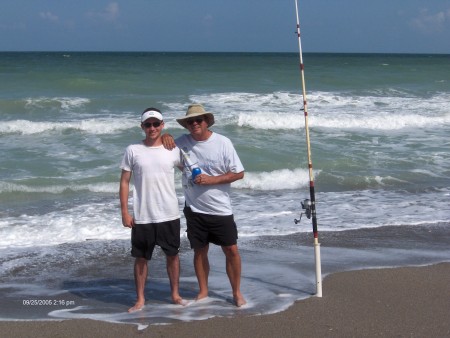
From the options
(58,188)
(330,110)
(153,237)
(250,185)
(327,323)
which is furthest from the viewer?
(330,110)

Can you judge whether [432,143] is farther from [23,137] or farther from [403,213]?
[23,137]

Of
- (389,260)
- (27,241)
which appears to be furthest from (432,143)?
(27,241)

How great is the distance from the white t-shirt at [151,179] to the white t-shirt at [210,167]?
0.11m

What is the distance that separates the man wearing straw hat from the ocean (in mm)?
480

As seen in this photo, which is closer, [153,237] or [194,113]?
[194,113]

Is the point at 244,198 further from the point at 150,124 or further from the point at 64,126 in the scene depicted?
the point at 64,126

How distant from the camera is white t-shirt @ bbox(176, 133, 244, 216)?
456 centimetres

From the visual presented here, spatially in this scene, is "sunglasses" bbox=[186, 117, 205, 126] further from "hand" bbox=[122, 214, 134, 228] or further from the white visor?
"hand" bbox=[122, 214, 134, 228]

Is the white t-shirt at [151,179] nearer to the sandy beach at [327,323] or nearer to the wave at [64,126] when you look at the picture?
the sandy beach at [327,323]

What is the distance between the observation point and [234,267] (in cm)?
475

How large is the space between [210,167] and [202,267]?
782 millimetres

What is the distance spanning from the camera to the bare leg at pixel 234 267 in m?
4.73

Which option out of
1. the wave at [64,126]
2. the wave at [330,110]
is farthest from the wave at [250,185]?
the wave at [330,110]

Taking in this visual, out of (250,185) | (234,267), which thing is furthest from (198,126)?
(250,185)
